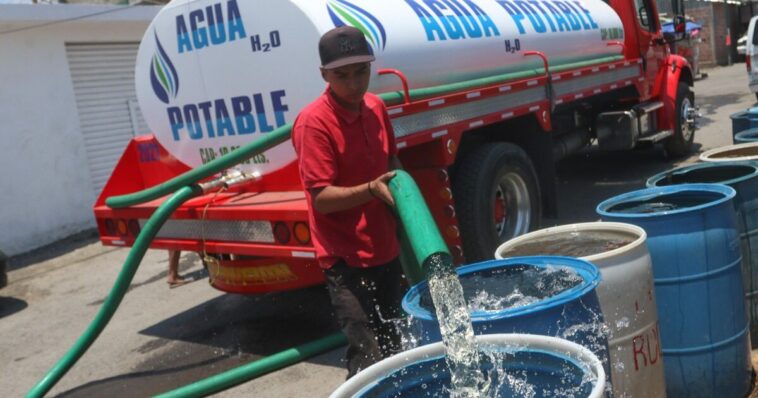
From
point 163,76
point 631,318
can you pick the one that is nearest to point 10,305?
point 163,76

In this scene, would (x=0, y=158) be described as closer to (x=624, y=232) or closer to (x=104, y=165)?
(x=104, y=165)

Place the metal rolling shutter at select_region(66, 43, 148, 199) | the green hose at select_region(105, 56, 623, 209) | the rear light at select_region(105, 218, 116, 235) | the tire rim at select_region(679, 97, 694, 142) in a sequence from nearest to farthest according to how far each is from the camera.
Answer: the green hose at select_region(105, 56, 623, 209)
the rear light at select_region(105, 218, 116, 235)
the tire rim at select_region(679, 97, 694, 142)
the metal rolling shutter at select_region(66, 43, 148, 199)

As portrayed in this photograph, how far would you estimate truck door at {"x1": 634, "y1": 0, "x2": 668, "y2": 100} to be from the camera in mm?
9289

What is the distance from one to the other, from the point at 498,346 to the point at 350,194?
3.86 ft

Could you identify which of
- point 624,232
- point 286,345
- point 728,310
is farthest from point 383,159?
point 286,345

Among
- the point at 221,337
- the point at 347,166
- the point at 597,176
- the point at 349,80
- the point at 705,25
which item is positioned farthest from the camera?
the point at 705,25

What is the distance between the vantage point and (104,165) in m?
11.5

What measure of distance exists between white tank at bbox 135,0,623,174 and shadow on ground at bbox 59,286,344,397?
1266mm

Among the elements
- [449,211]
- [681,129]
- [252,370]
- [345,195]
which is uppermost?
[345,195]

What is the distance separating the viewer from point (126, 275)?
455cm

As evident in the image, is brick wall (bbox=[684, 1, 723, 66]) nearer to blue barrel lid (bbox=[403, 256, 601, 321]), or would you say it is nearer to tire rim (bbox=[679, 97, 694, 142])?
tire rim (bbox=[679, 97, 694, 142])

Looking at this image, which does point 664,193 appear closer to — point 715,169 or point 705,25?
point 715,169

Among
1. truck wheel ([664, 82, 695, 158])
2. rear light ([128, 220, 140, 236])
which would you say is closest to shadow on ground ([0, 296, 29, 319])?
rear light ([128, 220, 140, 236])

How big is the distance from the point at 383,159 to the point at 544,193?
368cm
